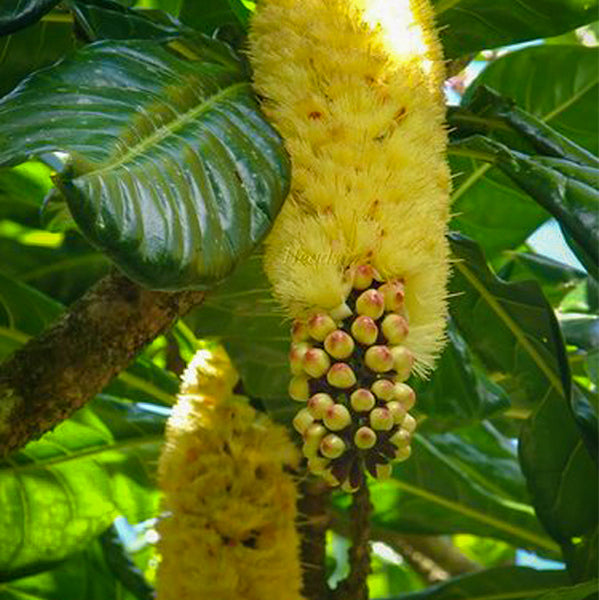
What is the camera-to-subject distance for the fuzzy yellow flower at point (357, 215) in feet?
2.97

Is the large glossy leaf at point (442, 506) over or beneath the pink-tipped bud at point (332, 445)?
beneath

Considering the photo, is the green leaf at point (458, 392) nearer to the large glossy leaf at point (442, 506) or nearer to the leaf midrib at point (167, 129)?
the large glossy leaf at point (442, 506)

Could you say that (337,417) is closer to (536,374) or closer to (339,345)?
(339,345)

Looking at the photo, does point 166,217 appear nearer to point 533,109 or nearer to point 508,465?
point 533,109

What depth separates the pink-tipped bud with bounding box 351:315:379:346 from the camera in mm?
902

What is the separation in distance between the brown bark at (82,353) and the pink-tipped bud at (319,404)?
36cm

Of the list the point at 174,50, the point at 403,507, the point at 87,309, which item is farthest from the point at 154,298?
the point at 403,507

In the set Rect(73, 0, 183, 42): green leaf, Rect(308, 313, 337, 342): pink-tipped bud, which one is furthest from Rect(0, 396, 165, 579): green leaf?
Rect(308, 313, 337, 342): pink-tipped bud

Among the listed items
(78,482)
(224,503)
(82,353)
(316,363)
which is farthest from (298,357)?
(78,482)

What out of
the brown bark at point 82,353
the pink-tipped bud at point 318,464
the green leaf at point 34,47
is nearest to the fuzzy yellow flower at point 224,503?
the brown bark at point 82,353

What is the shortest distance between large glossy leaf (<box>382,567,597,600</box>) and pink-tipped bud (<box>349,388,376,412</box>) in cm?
92

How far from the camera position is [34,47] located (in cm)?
138

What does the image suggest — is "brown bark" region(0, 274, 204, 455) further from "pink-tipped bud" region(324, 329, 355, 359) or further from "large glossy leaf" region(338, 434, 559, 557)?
"large glossy leaf" region(338, 434, 559, 557)

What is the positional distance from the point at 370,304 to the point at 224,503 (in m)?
0.54
